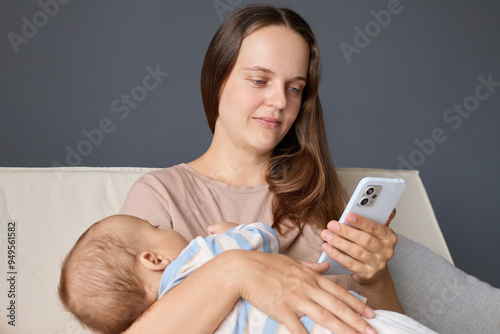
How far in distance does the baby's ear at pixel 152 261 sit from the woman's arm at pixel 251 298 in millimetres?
91

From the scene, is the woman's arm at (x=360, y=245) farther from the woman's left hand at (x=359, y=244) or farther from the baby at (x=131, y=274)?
the baby at (x=131, y=274)

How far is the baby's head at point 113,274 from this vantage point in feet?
3.89

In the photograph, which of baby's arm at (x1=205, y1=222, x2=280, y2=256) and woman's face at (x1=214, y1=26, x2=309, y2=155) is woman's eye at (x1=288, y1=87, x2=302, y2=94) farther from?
baby's arm at (x1=205, y1=222, x2=280, y2=256)

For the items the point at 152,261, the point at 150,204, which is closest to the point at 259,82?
the point at 150,204

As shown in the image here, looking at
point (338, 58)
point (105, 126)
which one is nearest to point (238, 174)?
point (105, 126)

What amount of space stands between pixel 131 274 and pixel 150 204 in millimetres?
345

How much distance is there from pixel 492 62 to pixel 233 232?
9.04 feet

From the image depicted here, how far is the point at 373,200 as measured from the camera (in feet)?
4.34

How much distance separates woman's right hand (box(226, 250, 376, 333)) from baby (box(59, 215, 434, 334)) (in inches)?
1.4

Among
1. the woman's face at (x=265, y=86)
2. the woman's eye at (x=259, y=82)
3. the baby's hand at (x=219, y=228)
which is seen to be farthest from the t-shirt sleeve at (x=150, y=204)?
the woman's eye at (x=259, y=82)

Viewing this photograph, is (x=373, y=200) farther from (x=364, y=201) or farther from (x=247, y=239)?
(x=247, y=239)

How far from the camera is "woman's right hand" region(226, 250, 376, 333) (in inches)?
43.2

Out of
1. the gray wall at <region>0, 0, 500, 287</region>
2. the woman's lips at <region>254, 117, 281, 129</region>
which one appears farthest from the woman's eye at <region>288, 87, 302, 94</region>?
the gray wall at <region>0, 0, 500, 287</region>

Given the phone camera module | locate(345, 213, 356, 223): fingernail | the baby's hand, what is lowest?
the baby's hand
